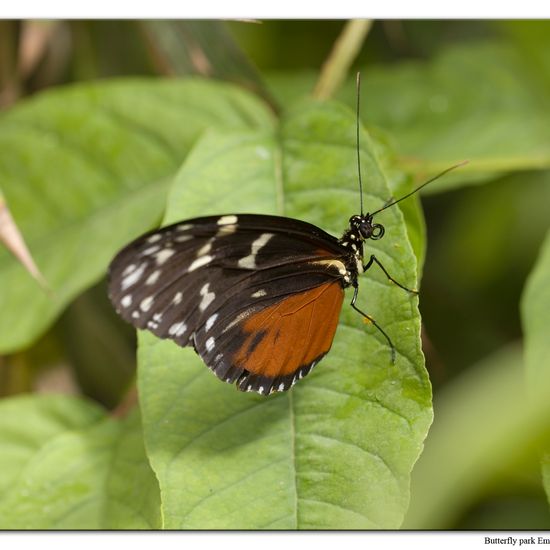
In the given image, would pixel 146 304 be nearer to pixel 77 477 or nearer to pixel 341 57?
pixel 77 477

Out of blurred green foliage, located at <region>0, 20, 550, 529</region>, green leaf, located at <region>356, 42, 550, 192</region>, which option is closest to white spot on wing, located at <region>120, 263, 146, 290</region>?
blurred green foliage, located at <region>0, 20, 550, 529</region>

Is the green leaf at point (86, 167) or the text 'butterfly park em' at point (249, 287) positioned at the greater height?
the green leaf at point (86, 167)

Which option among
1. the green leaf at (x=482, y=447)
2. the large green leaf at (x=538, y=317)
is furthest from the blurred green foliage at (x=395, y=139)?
the green leaf at (x=482, y=447)

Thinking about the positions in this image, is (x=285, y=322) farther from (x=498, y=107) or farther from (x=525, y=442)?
(x=498, y=107)

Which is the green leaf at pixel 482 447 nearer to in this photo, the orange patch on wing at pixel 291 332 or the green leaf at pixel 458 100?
the orange patch on wing at pixel 291 332

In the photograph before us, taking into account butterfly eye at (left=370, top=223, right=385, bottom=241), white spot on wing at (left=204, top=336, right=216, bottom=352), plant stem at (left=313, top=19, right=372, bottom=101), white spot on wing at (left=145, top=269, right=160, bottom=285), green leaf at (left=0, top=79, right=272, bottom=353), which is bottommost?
white spot on wing at (left=204, top=336, right=216, bottom=352)

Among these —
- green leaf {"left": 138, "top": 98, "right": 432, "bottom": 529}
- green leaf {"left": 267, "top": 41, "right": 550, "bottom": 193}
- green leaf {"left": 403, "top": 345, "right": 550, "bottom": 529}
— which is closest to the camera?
green leaf {"left": 403, "top": 345, "right": 550, "bottom": 529}

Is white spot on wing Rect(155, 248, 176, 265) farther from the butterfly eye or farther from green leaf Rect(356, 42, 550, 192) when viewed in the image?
green leaf Rect(356, 42, 550, 192)

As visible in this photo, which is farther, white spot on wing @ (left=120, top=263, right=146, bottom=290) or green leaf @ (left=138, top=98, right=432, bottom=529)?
white spot on wing @ (left=120, top=263, right=146, bottom=290)
